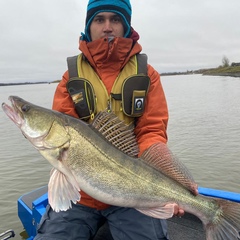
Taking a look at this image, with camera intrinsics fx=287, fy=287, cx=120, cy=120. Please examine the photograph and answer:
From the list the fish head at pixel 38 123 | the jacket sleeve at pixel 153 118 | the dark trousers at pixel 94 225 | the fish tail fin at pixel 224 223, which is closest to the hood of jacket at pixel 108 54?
the jacket sleeve at pixel 153 118

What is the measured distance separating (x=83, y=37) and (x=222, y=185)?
22.3 feet

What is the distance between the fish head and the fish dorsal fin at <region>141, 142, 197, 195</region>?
93 centimetres

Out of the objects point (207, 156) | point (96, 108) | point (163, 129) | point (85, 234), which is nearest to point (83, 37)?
point (96, 108)

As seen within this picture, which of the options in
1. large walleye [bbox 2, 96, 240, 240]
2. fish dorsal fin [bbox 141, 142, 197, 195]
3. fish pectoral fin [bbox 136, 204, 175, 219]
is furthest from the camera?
fish dorsal fin [bbox 141, 142, 197, 195]

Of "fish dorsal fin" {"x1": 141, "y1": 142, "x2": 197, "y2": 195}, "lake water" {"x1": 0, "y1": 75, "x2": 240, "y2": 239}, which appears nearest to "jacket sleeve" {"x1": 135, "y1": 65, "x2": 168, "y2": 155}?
"fish dorsal fin" {"x1": 141, "y1": 142, "x2": 197, "y2": 195}

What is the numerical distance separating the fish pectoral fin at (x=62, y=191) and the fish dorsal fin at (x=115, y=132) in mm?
560

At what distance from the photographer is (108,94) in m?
3.72

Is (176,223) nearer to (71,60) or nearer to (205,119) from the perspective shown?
(71,60)

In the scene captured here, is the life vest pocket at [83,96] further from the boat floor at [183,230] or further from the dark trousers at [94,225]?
the boat floor at [183,230]

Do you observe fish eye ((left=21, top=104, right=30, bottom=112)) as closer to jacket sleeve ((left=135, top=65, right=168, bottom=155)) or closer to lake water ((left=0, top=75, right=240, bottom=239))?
jacket sleeve ((left=135, top=65, right=168, bottom=155))

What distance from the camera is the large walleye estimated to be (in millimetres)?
2650

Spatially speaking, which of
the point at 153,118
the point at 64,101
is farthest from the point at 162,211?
the point at 64,101

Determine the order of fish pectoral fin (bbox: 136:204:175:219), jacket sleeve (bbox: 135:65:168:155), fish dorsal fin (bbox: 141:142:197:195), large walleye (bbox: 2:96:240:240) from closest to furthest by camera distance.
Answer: large walleye (bbox: 2:96:240:240) → fish pectoral fin (bbox: 136:204:175:219) → fish dorsal fin (bbox: 141:142:197:195) → jacket sleeve (bbox: 135:65:168:155)

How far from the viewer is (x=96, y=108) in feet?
12.0
